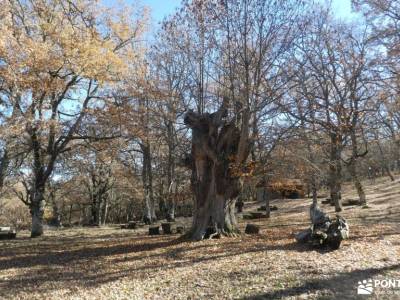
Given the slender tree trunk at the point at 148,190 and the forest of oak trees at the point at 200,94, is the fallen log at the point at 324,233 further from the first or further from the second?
the slender tree trunk at the point at 148,190

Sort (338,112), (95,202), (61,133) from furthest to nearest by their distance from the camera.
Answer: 1. (95,202)
2. (61,133)
3. (338,112)

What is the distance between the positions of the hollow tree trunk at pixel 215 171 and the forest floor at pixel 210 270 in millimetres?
908

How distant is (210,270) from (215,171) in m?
5.10

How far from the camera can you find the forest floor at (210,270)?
275 inches

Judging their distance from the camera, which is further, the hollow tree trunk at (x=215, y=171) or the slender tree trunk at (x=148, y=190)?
the slender tree trunk at (x=148, y=190)

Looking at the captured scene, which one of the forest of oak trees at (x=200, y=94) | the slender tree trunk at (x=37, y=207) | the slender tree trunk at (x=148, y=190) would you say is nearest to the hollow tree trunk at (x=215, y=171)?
the forest of oak trees at (x=200, y=94)

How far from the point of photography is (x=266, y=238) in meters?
12.4

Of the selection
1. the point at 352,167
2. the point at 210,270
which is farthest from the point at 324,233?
the point at 352,167

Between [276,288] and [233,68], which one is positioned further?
[233,68]

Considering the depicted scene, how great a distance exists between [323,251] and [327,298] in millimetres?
3248

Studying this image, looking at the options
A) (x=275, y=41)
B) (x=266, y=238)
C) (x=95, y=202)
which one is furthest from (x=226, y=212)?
(x=95, y=202)

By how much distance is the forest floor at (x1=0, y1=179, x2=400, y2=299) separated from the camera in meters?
6.97

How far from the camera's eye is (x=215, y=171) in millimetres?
13211

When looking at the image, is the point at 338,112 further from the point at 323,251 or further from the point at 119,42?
the point at 119,42
